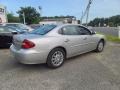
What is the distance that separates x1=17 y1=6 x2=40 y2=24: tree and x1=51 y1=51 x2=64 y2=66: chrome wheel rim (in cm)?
5485

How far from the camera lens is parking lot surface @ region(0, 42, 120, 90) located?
3725mm

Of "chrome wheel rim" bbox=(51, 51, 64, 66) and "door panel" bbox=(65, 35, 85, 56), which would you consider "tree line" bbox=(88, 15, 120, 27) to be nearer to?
"door panel" bbox=(65, 35, 85, 56)

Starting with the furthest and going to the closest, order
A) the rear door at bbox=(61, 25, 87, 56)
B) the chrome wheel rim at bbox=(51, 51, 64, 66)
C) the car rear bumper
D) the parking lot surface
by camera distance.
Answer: the rear door at bbox=(61, 25, 87, 56) → the chrome wheel rim at bbox=(51, 51, 64, 66) → the car rear bumper → the parking lot surface

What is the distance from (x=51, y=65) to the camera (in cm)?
484

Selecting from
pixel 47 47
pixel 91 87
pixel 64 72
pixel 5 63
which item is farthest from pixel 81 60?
pixel 5 63

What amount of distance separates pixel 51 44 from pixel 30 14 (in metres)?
57.1

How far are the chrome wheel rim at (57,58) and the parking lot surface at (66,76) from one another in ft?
0.63

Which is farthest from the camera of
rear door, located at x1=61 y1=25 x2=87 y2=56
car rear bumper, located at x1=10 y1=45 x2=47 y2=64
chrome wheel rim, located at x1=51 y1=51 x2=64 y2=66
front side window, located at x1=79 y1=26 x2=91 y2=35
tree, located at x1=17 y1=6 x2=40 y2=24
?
tree, located at x1=17 y1=6 x2=40 y2=24

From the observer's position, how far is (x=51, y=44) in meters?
4.70

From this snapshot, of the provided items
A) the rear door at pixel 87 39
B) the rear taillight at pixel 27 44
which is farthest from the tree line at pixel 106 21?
the rear taillight at pixel 27 44

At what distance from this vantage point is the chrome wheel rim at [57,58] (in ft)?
16.1

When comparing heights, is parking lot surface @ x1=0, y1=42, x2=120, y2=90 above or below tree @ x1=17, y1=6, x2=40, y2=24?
below

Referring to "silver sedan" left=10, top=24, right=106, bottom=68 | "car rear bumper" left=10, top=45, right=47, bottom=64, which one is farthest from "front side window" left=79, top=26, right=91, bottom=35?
"car rear bumper" left=10, top=45, right=47, bottom=64

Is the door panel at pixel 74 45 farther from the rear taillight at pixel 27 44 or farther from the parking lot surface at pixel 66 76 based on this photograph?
the rear taillight at pixel 27 44
